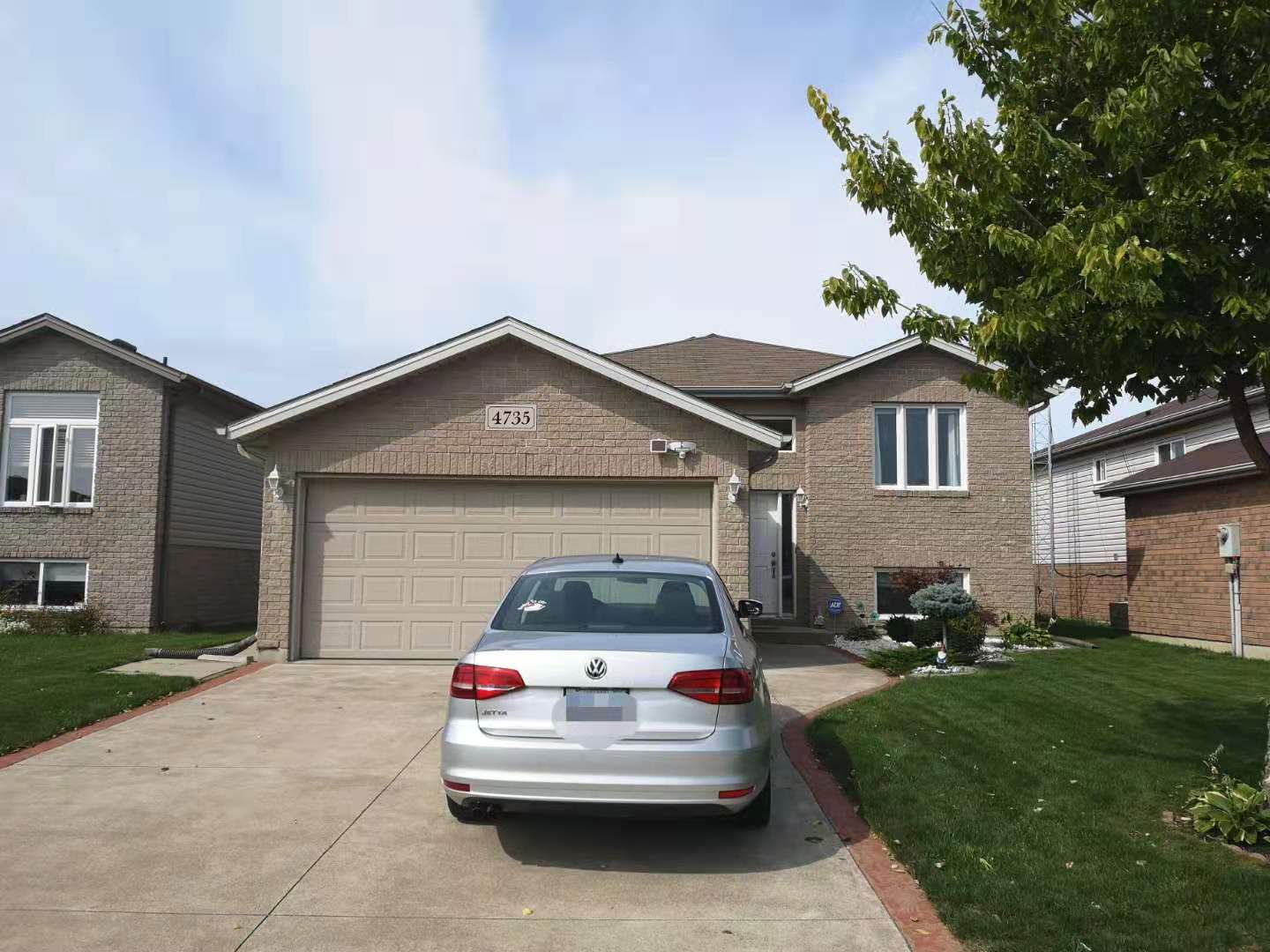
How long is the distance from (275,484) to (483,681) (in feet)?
27.2

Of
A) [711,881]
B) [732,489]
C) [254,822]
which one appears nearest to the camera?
[711,881]

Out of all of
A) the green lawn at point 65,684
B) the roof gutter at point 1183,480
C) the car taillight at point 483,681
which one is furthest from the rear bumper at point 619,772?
the roof gutter at point 1183,480

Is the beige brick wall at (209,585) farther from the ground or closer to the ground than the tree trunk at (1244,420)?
closer to the ground

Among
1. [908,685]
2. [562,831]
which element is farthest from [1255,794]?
[908,685]

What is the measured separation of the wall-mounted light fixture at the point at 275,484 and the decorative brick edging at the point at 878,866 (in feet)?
24.6

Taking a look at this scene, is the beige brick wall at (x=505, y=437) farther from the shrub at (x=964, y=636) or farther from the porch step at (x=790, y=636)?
the porch step at (x=790, y=636)

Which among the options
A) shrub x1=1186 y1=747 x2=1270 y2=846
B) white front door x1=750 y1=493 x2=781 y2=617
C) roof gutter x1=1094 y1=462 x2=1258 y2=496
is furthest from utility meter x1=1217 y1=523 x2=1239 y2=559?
shrub x1=1186 y1=747 x2=1270 y2=846

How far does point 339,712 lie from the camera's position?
8797 mm

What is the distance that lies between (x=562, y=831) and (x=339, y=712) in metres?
4.10

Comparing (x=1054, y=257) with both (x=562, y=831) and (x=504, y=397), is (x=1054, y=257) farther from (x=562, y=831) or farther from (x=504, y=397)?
(x=504, y=397)

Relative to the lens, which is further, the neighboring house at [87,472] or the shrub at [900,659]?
the neighboring house at [87,472]

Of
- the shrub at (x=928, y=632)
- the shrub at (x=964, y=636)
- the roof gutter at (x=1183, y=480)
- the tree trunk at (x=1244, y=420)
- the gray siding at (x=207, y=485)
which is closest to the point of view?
the tree trunk at (x=1244, y=420)

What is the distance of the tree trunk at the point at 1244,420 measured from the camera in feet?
18.2

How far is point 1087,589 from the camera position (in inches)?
893
